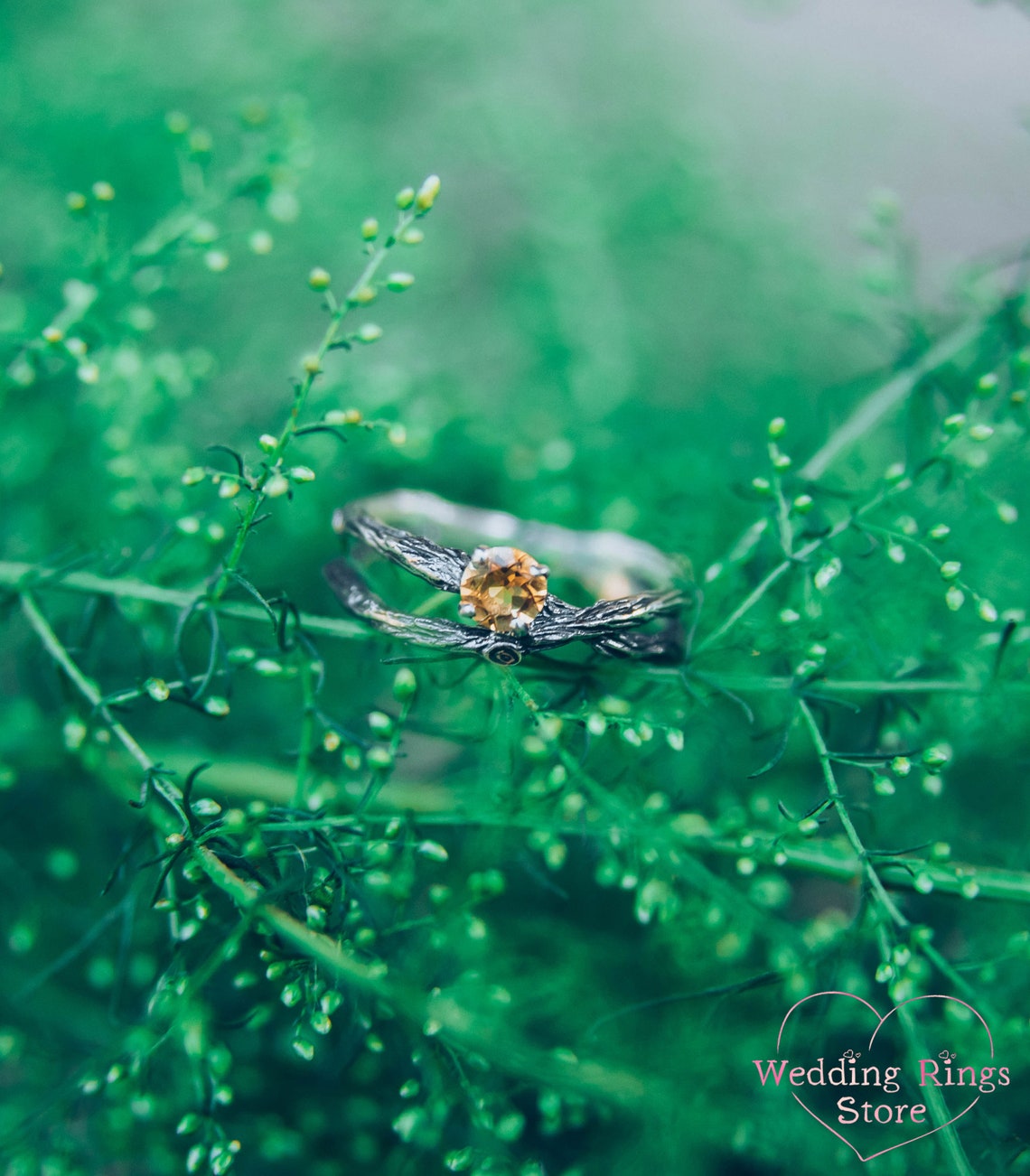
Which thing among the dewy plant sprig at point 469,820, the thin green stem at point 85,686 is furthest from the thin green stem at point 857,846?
the thin green stem at point 85,686

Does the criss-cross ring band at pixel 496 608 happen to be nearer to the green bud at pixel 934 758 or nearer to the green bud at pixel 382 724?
the green bud at pixel 382 724

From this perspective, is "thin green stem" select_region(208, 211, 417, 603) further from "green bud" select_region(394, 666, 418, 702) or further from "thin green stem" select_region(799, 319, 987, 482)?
"thin green stem" select_region(799, 319, 987, 482)

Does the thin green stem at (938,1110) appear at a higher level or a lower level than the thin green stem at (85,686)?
lower

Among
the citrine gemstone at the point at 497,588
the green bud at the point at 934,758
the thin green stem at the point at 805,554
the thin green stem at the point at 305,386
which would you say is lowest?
the green bud at the point at 934,758

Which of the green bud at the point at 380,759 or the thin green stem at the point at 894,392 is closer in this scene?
the green bud at the point at 380,759

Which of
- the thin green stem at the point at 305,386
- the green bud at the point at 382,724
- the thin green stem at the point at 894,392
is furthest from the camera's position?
the thin green stem at the point at 894,392

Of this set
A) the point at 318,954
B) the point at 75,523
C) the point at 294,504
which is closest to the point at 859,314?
the point at 294,504

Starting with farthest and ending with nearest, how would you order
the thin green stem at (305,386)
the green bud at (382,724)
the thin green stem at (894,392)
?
the thin green stem at (894,392)
the green bud at (382,724)
the thin green stem at (305,386)

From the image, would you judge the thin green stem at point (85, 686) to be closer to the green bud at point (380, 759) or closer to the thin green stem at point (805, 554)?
the green bud at point (380, 759)
